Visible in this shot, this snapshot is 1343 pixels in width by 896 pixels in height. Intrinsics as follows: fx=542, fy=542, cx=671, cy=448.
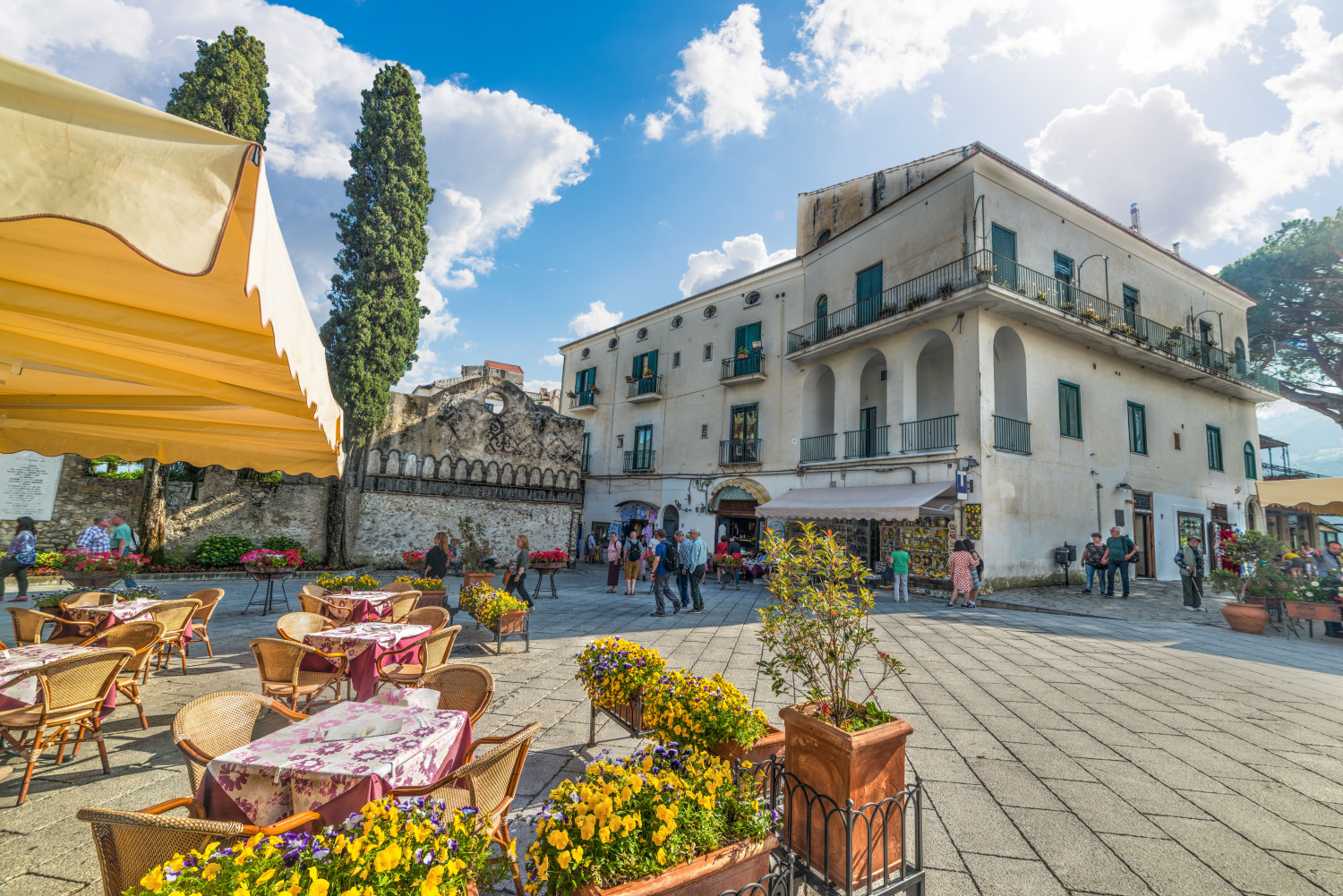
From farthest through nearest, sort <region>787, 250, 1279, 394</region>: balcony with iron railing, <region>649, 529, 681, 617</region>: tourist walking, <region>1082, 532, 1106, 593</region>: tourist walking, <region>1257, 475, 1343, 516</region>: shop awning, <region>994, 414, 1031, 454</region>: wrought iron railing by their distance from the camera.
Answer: <region>787, 250, 1279, 394</region>: balcony with iron railing < <region>994, 414, 1031, 454</region>: wrought iron railing < <region>1082, 532, 1106, 593</region>: tourist walking < <region>1257, 475, 1343, 516</region>: shop awning < <region>649, 529, 681, 617</region>: tourist walking

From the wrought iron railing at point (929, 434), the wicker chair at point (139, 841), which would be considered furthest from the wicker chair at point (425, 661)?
the wrought iron railing at point (929, 434)

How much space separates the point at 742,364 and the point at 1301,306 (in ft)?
71.4

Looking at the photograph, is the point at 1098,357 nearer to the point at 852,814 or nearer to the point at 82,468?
the point at 852,814

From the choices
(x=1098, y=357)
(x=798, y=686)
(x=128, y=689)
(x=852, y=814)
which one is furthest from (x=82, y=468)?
(x=1098, y=357)

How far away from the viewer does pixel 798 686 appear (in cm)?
546

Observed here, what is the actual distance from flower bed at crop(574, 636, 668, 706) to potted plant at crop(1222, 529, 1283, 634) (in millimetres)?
11558

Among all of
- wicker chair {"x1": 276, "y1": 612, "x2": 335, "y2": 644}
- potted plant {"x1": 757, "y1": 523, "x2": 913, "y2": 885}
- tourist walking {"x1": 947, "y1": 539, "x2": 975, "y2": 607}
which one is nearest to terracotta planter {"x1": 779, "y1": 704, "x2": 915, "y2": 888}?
potted plant {"x1": 757, "y1": 523, "x2": 913, "y2": 885}

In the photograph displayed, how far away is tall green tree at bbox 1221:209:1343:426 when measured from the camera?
64.8ft

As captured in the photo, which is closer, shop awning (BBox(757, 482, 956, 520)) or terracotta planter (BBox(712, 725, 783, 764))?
terracotta planter (BBox(712, 725, 783, 764))

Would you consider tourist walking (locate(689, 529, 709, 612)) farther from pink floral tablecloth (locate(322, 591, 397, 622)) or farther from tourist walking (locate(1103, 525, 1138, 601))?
tourist walking (locate(1103, 525, 1138, 601))

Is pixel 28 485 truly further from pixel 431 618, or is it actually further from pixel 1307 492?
pixel 1307 492

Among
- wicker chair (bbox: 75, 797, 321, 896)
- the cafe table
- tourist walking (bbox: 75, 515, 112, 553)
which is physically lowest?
the cafe table

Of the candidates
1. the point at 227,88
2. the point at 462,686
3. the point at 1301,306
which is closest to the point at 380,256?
the point at 227,88

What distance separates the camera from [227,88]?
12211mm
